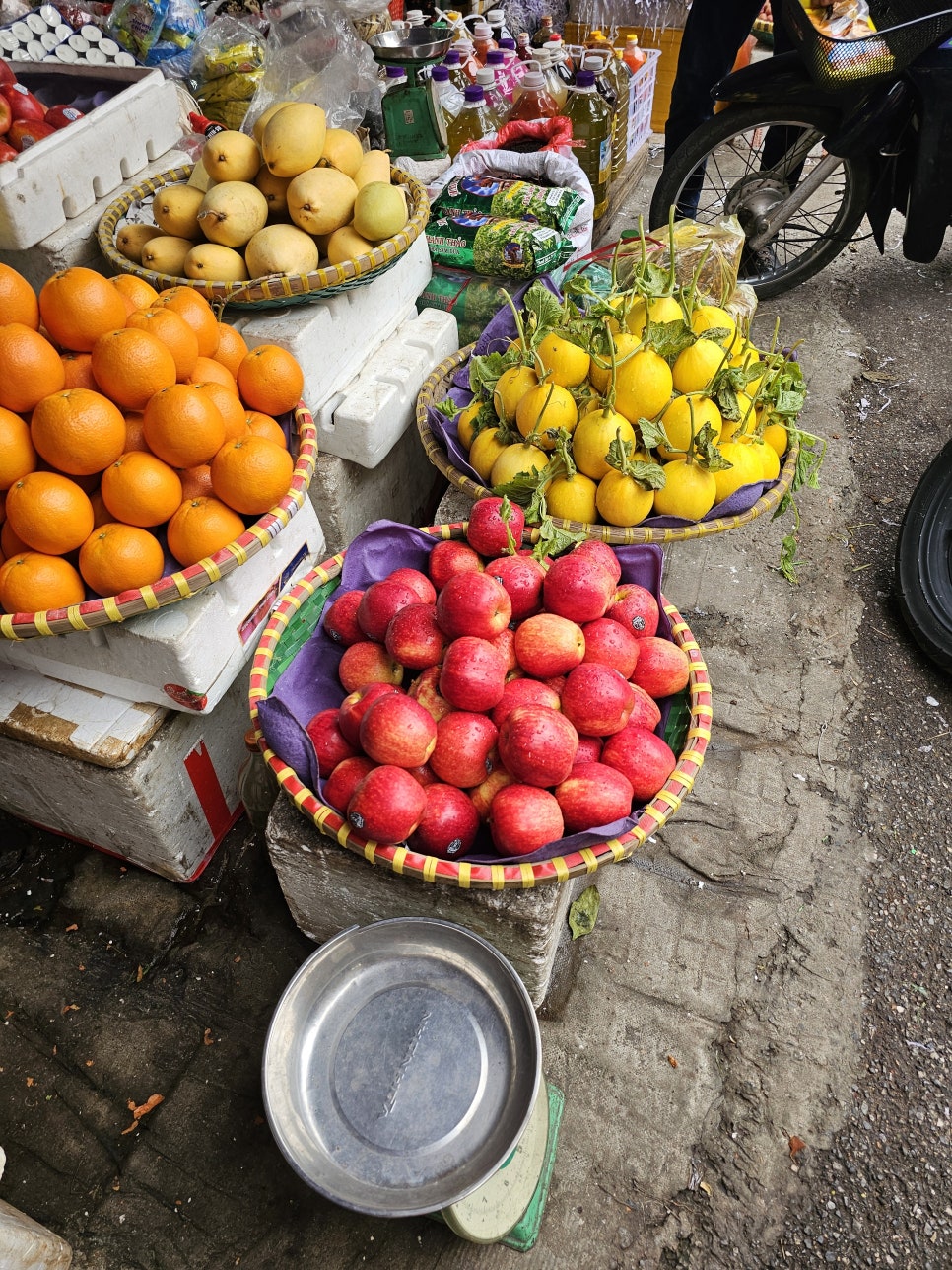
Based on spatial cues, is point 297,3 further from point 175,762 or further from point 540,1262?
point 540,1262

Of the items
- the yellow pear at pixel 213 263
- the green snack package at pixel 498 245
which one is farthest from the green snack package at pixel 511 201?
the yellow pear at pixel 213 263

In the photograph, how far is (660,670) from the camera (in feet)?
5.16

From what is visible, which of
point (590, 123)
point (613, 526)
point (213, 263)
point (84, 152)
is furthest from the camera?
point (590, 123)

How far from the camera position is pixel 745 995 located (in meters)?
1.85

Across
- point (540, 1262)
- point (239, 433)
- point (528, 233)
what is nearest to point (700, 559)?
point (528, 233)

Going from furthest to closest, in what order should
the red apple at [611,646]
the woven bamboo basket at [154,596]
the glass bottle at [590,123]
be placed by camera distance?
the glass bottle at [590,123], the red apple at [611,646], the woven bamboo basket at [154,596]

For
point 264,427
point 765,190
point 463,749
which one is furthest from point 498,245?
point 765,190

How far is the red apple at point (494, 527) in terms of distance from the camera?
1663mm

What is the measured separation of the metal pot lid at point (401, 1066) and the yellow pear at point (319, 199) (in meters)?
1.78

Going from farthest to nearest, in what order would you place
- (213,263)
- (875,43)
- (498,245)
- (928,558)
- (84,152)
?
1. (875,43)
2. (928,558)
3. (498,245)
4. (84,152)
5. (213,263)

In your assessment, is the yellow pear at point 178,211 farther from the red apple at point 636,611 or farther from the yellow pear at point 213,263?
the red apple at point 636,611

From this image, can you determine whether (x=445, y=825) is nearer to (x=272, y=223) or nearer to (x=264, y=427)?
(x=264, y=427)

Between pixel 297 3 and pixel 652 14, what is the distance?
3.13 meters

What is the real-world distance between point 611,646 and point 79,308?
4.09ft
